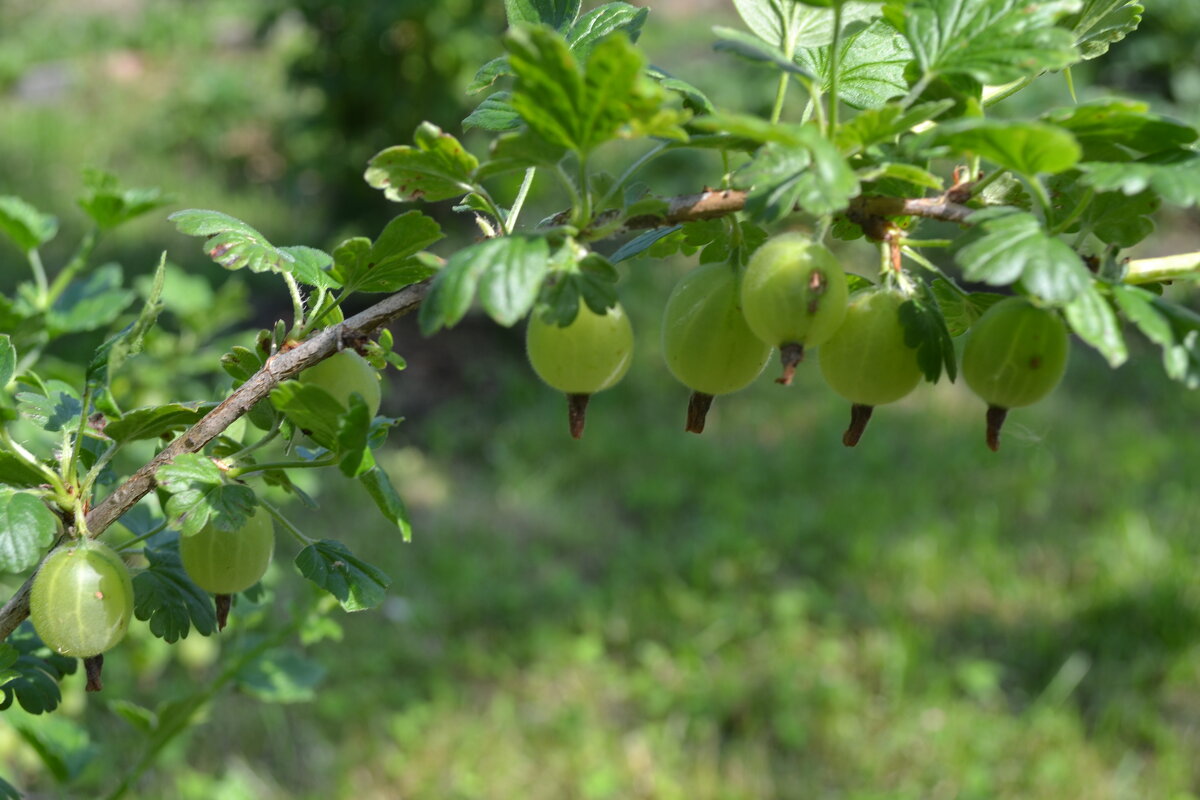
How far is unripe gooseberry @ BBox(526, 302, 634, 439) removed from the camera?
2.13ft

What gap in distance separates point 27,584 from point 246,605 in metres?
0.47

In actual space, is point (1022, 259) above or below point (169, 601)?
above

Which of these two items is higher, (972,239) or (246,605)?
(972,239)

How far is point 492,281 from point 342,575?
11.3 inches

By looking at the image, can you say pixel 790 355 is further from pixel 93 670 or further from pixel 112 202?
pixel 112 202

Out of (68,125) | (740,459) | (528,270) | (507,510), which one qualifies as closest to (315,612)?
(528,270)

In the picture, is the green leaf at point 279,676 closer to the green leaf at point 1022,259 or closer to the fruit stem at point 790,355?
the fruit stem at point 790,355

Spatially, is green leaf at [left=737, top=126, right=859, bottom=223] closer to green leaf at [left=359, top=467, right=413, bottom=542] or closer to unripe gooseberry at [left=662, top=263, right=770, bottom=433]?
unripe gooseberry at [left=662, top=263, right=770, bottom=433]

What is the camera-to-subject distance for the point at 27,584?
68cm

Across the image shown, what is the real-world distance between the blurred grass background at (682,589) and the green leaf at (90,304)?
14.0 inches

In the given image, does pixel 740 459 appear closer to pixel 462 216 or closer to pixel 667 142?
pixel 462 216

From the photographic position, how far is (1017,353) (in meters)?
0.61

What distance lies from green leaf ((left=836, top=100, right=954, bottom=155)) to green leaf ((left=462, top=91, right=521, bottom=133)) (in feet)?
0.75

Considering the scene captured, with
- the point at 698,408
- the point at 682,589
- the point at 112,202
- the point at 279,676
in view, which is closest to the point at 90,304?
the point at 112,202
